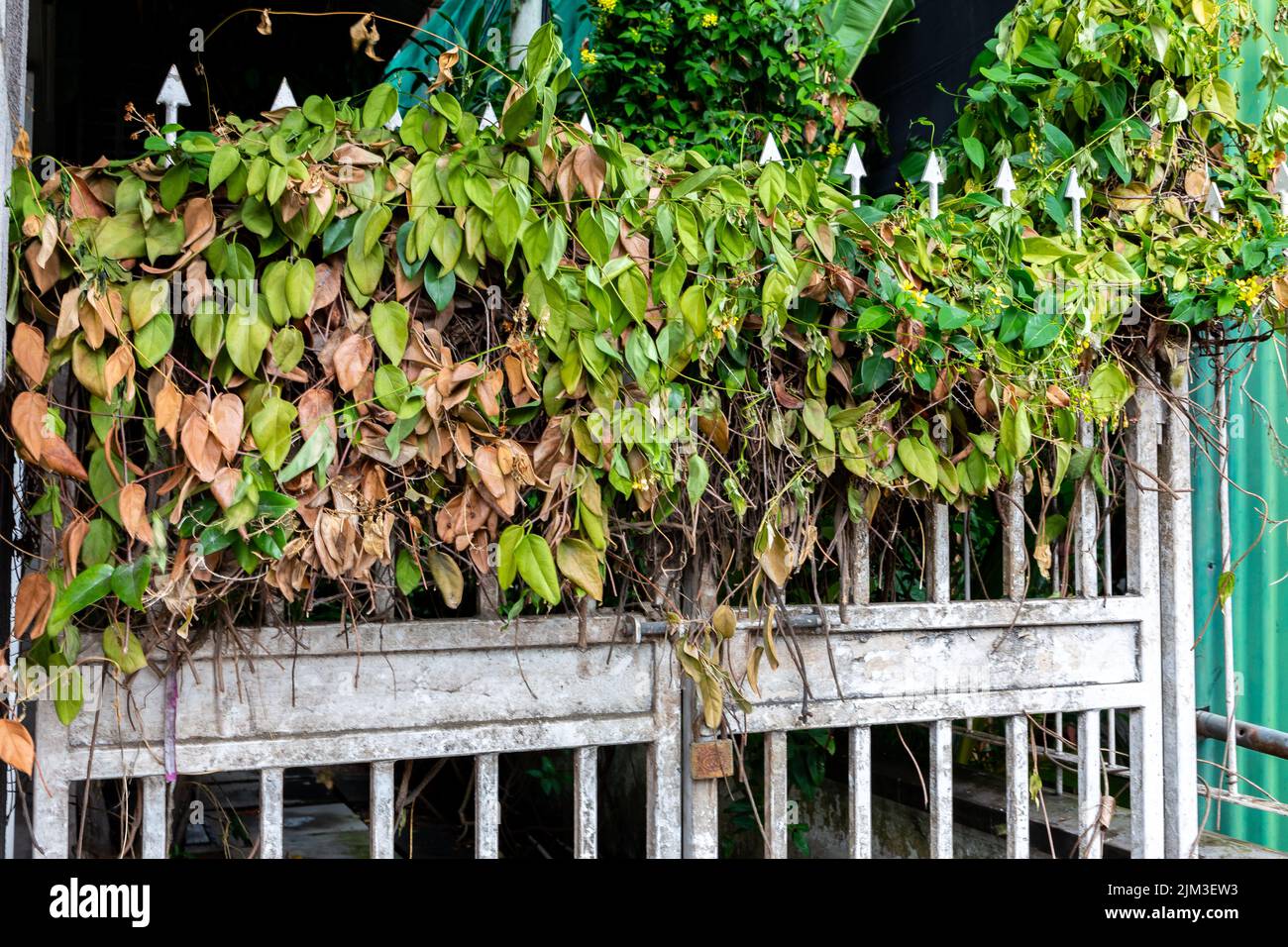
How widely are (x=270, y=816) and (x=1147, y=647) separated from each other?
1.83 m

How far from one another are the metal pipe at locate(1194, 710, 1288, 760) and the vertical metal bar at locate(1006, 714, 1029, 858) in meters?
0.70

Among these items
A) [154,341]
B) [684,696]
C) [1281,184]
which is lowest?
[684,696]

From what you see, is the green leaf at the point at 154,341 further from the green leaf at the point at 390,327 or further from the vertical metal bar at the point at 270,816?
the vertical metal bar at the point at 270,816

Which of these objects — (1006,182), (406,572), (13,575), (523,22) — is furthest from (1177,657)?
(523,22)

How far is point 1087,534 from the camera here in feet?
7.25

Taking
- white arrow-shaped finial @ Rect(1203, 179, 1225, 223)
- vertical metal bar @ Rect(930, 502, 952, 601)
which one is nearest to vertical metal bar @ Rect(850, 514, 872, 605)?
vertical metal bar @ Rect(930, 502, 952, 601)

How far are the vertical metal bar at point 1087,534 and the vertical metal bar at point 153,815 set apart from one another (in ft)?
5.96

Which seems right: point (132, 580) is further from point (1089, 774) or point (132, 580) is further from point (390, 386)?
point (1089, 774)

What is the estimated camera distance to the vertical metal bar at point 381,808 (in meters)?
1.74

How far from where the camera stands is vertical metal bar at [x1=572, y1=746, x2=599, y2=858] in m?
1.84

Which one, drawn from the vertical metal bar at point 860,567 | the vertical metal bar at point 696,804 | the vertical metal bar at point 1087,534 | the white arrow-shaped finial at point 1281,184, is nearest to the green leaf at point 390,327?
the vertical metal bar at point 696,804

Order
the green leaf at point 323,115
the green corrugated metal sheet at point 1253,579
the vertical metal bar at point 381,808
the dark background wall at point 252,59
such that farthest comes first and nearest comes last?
the dark background wall at point 252,59, the green corrugated metal sheet at point 1253,579, the vertical metal bar at point 381,808, the green leaf at point 323,115

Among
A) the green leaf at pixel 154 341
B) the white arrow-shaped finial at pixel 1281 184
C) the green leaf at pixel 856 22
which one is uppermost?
the green leaf at pixel 856 22
